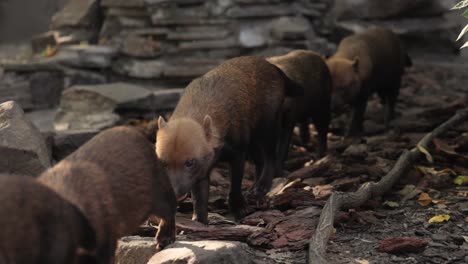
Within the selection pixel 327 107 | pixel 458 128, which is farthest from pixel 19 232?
pixel 458 128

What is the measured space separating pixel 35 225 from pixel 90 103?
5.99 meters

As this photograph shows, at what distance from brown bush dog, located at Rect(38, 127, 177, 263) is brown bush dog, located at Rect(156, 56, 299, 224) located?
1.84 feet

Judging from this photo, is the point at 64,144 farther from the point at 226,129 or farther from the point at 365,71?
the point at 365,71

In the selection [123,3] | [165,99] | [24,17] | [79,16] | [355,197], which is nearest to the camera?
[355,197]

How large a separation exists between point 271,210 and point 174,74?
4.35 metres

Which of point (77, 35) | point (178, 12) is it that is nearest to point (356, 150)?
point (178, 12)

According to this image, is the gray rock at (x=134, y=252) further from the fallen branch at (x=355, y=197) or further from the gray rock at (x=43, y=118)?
the gray rock at (x=43, y=118)

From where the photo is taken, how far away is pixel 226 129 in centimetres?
636

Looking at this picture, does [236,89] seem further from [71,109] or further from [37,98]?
[37,98]

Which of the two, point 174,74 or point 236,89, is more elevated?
point 236,89

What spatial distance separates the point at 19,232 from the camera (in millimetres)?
3494

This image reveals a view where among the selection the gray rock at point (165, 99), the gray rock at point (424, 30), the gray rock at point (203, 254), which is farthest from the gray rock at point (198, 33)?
the gray rock at point (203, 254)

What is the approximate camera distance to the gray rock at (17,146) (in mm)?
5918

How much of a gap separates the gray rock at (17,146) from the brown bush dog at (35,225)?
7.49ft
